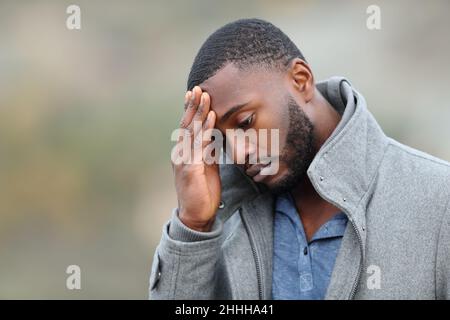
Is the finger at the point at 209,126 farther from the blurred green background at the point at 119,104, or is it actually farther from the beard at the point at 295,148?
the blurred green background at the point at 119,104

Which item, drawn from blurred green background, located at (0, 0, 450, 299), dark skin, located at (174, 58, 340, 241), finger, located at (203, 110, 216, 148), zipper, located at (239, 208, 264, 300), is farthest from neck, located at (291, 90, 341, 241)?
blurred green background, located at (0, 0, 450, 299)

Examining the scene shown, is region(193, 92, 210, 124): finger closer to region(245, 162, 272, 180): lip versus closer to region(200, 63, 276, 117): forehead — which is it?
region(200, 63, 276, 117): forehead

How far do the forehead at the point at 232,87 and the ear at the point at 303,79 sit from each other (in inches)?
4.1

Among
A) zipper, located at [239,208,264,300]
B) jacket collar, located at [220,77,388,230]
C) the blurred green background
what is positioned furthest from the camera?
the blurred green background

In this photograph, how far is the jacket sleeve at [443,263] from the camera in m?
1.78

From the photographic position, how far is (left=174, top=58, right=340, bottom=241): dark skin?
6.68 ft

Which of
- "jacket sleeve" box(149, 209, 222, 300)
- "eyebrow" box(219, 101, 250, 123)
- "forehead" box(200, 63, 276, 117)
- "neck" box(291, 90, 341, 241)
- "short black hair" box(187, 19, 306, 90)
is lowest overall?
"jacket sleeve" box(149, 209, 222, 300)

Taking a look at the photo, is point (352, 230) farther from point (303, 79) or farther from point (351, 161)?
point (303, 79)

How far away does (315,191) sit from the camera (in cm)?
212

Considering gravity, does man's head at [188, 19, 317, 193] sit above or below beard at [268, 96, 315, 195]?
above

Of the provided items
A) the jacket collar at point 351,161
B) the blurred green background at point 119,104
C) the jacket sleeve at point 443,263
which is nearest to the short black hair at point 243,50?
the jacket collar at point 351,161

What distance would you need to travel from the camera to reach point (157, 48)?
6000 millimetres

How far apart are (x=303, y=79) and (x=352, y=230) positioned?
0.50 metres

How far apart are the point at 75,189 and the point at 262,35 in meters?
3.70
